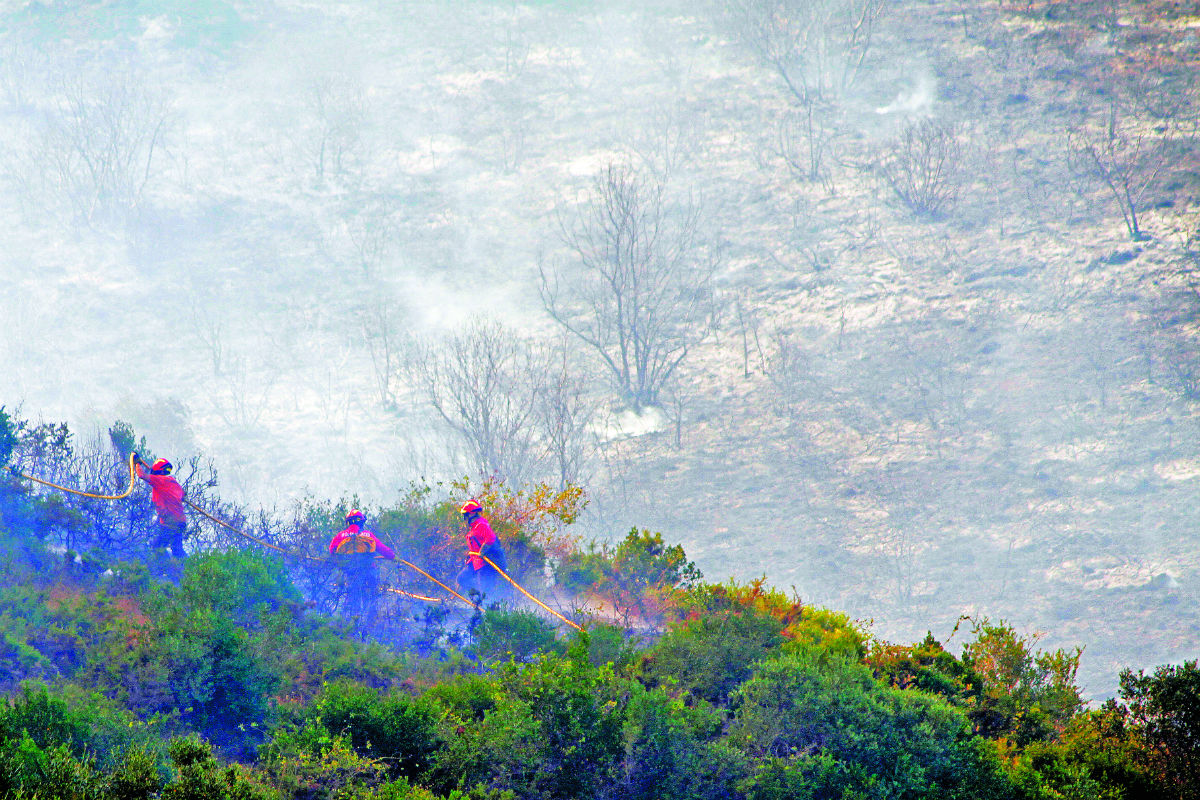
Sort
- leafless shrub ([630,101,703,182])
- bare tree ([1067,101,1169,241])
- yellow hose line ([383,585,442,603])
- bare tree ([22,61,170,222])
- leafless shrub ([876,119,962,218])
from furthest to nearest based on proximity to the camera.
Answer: leafless shrub ([630,101,703,182])
bare tree ([22,61,170,222])
leafless shrub ([876,119,962,218])
bare tree ([1067,101,1169,241])
yellow hose line ([383,585,442,603])

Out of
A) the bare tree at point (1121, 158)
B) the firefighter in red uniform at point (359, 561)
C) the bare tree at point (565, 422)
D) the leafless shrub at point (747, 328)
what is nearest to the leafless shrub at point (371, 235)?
the bare tree at point (565, 422)

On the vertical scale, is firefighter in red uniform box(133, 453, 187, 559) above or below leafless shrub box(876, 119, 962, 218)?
below

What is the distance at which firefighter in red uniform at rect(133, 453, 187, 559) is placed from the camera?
12.4 meters

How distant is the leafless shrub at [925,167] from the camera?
4897 centimetres

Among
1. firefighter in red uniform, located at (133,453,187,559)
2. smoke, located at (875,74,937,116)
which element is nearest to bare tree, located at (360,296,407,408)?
smoke, located at (875,74,937,116)

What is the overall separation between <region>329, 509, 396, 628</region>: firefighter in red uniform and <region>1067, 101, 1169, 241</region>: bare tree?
43889 mm

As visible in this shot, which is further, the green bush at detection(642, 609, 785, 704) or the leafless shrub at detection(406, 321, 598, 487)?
the leafless shrub at detection(406, 321, 598, 487)

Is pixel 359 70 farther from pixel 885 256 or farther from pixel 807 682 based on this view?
pixel 807 682

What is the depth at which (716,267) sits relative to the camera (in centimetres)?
4847

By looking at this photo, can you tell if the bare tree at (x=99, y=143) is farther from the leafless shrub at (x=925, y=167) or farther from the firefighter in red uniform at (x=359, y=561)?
the firefighter in red uniform at (x=359, y=561)

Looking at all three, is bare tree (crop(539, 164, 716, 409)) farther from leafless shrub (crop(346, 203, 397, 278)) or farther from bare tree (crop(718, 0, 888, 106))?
bare tree (crop(718, 0, 888, 106))

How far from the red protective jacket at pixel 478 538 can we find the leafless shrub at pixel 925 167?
42456mm

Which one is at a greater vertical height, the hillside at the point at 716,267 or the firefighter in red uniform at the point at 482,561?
the hillside at the point at 716,267

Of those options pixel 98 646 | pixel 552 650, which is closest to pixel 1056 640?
pixel 552 650
